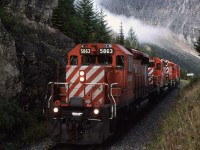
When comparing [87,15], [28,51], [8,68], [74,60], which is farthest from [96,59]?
[87,15]

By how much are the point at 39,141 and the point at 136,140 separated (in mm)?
3252

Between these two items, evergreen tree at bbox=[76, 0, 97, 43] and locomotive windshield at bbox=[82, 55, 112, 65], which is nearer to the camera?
locomotive windshield at bbox=[82, 55, 112, 65]

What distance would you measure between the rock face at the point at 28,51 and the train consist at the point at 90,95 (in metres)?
1.45

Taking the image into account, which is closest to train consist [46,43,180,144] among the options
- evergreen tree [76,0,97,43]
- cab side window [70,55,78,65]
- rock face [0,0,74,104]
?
cab side window [70,55,78,65]

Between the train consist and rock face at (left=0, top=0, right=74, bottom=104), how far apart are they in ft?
4.77

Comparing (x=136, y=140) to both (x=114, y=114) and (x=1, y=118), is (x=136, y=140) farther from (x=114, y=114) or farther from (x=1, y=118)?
(x=1, y=118)

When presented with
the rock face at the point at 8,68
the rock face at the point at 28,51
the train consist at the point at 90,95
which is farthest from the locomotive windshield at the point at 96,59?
the rock face at the point at 8,68

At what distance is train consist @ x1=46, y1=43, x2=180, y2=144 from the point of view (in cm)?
1065

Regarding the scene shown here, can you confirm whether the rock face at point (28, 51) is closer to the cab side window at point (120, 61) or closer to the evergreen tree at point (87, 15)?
the cab side window at point (120, 61)

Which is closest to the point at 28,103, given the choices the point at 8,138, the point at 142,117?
the point at 8,138

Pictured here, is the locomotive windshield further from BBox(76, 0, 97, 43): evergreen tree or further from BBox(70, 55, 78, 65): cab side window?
BBox(76, 0, 97, 43): evergreen tree

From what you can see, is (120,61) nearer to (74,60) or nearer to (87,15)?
(74,60)

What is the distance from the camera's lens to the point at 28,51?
16.5m

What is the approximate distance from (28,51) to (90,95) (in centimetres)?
641
